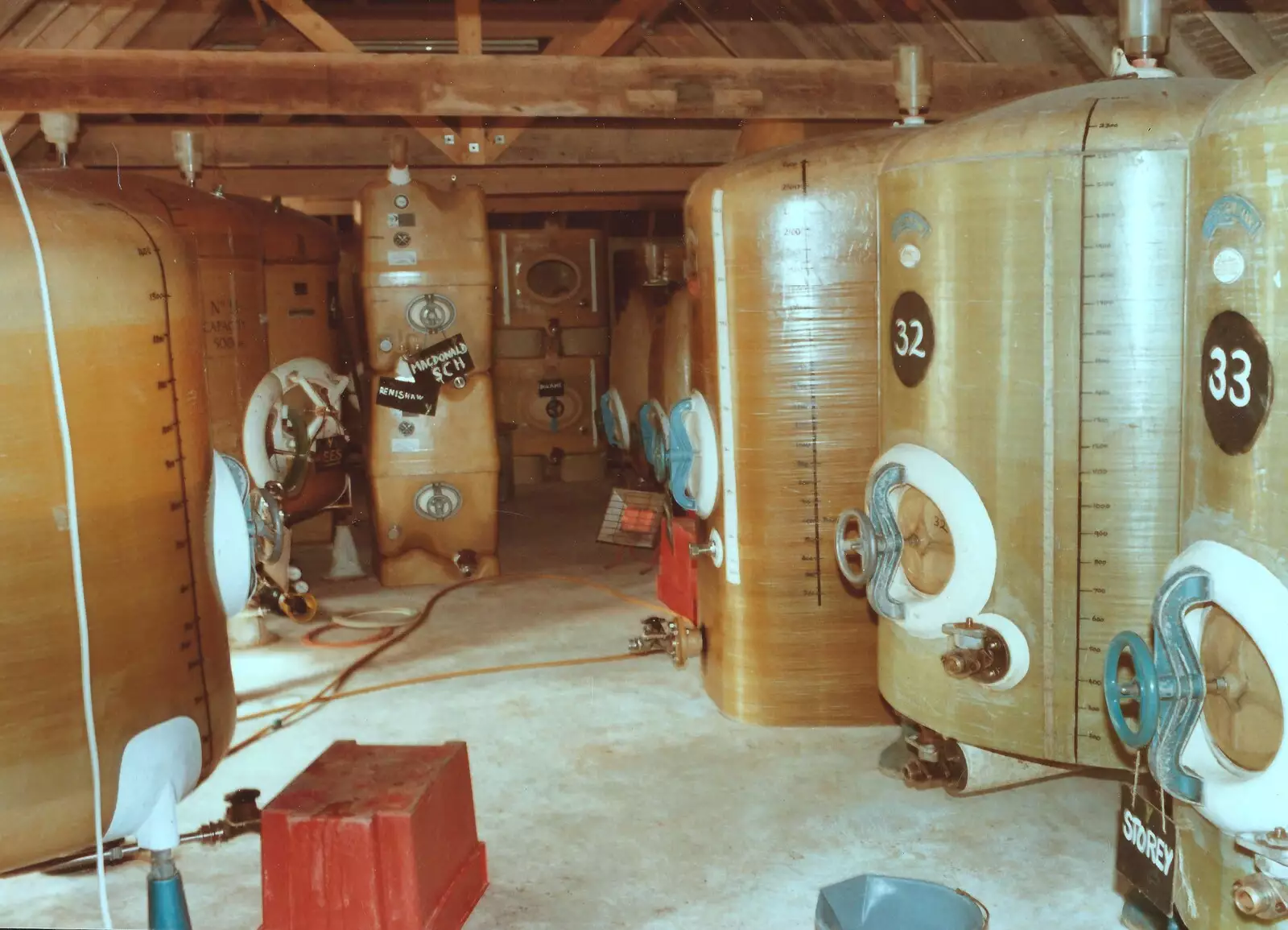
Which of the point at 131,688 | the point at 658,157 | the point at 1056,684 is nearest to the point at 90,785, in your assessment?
the point at 131,688

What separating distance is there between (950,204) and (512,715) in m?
1.87

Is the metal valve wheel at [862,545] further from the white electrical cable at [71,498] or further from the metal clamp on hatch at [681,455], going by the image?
the white electrical cable at [71,498]

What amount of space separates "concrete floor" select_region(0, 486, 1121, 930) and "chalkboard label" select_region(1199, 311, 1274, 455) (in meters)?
1.02

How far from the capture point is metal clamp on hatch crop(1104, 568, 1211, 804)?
172 centimetres

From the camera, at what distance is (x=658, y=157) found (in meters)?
6.27

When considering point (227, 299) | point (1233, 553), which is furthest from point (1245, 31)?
point (227, 299)

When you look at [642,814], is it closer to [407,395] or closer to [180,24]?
[407,395]

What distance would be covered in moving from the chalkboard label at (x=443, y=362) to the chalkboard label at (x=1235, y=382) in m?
3.44

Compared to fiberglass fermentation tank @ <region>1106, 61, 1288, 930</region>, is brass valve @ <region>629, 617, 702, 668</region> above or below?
below

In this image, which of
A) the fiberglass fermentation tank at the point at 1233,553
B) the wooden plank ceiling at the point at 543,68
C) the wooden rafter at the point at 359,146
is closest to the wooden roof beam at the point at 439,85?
the wooden plank ceiling at the point at 543,68

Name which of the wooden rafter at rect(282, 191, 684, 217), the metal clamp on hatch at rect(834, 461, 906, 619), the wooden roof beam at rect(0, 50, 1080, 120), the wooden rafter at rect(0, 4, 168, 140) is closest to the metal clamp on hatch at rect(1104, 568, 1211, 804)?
the metal clamp on hatch at rect(834, 461, 906, 619)

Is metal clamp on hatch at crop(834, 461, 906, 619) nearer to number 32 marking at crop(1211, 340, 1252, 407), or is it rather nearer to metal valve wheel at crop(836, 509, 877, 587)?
metal valve wheel at crop(836, 509, 877, 587)

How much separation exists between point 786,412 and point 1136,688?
1.46 m

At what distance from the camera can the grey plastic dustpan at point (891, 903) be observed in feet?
6.82
